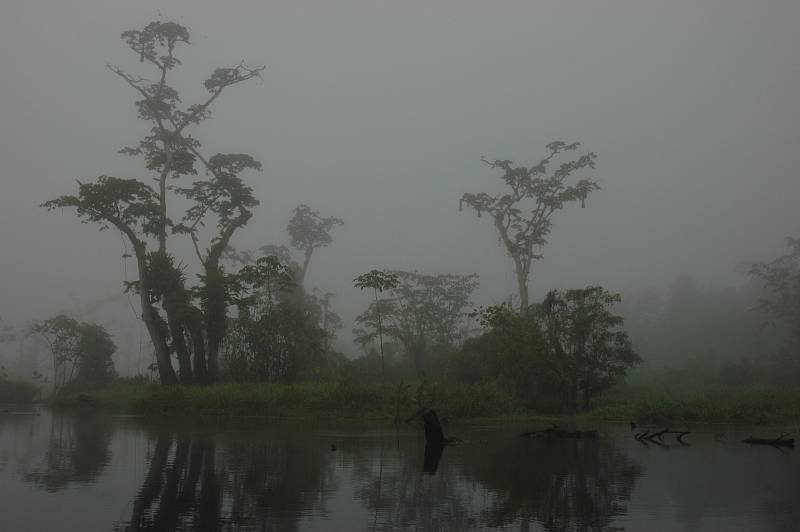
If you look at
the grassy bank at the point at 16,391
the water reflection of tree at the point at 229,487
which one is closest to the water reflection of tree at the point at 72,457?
the water reflection of tree at the point at 229,487

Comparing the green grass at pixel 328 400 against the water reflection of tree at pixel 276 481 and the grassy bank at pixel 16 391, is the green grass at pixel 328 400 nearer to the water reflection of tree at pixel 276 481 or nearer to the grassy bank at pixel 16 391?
Result: the water reflection of tree at pixel 276 481

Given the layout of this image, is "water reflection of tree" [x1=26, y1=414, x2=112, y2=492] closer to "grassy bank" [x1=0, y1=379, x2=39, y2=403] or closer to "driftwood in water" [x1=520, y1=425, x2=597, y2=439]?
"driftwood in water" [x1=520, y1=425, x2=597, y2=439]

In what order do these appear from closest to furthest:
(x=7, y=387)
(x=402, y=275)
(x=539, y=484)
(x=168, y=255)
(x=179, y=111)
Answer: (x=539, y=484) < (x=168, y=255) < (x=179, y=111) < (x=7, y=387) < (x=402, y=275)

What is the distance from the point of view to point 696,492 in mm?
9445

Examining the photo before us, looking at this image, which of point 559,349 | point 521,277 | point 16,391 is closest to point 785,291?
point 521,277

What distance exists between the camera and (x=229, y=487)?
909 cm

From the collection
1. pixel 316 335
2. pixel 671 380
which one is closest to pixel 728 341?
pixel 671 380

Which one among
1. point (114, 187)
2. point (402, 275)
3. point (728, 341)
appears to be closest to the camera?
point (114, 187)

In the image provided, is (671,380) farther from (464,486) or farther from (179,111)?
(464,486)

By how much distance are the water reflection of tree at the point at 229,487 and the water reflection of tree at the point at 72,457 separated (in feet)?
3.19

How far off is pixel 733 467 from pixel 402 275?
38.8 metres

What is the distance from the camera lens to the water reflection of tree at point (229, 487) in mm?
7156

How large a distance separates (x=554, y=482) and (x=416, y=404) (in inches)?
500

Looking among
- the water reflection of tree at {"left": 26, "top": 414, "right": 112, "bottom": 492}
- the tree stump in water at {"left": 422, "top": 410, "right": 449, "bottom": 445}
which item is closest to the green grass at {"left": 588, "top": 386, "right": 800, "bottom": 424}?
the tree stump in water at {"left": 422, "top": 410, "right": 449, "bottom": 445}
